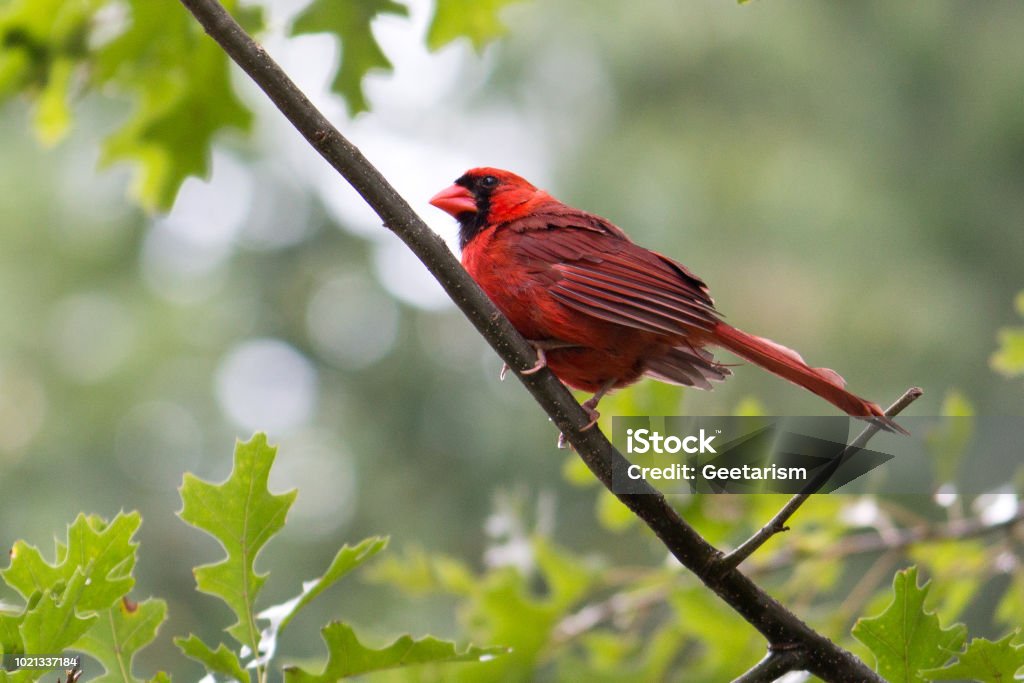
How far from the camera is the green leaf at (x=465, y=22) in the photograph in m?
3.46

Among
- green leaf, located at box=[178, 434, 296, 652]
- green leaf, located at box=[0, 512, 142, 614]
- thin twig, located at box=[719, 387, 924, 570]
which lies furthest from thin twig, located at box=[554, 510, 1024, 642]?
green leaf, located at box=[0, 512, 142, 614]

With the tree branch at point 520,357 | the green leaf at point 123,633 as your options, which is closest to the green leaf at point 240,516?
the green leaf at point 123,633

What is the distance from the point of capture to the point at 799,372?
233 centimetres

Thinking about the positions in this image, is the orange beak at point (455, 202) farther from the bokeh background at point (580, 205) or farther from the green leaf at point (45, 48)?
the bokeh background at point (580, 205)

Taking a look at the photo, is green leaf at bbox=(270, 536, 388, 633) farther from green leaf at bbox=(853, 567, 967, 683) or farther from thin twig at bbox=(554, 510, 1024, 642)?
thin twig at bbox=(554, 510, 1024, 642)

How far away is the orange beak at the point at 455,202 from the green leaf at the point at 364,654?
176cm

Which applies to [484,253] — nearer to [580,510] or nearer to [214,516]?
[214,516]

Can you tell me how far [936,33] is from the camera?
8945mm

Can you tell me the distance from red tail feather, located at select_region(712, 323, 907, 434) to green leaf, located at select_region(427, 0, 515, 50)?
4.79 ft

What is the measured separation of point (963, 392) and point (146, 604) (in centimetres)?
721

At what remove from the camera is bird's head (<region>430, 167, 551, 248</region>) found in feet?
10.8

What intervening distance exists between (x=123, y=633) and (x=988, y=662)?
1507mm

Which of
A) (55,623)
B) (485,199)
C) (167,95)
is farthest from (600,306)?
(167,95)

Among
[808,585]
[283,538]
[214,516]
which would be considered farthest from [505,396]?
[214,516]
